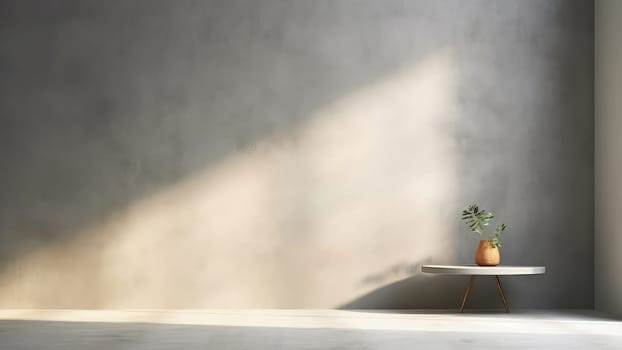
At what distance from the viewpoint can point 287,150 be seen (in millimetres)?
5199

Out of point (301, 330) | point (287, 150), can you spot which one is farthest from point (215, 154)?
point (301, 330)

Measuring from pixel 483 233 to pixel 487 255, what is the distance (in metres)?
0.35

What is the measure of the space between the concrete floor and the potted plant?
12.5 inches

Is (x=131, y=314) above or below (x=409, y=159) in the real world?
below

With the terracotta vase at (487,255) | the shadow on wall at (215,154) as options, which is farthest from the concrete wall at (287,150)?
the terracotta vase at (487,255)

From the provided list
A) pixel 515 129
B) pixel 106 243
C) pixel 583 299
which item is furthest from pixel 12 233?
pixel 583 299

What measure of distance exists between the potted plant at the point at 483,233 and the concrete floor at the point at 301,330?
0.32 m

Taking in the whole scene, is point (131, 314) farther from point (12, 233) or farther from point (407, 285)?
point (407, 285)

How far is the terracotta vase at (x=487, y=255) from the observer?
484 cm

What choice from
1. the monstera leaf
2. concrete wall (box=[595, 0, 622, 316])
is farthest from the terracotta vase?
concrete wall (box=[595, 0, 622, 316])

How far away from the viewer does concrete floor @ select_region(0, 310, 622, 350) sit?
340 centimetres

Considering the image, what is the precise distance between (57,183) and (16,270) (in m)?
0.57

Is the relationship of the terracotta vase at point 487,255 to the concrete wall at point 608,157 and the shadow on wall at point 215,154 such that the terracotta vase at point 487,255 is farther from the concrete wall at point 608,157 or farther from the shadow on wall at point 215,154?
the concrete wall at point 608,157

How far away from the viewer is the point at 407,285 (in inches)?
203
